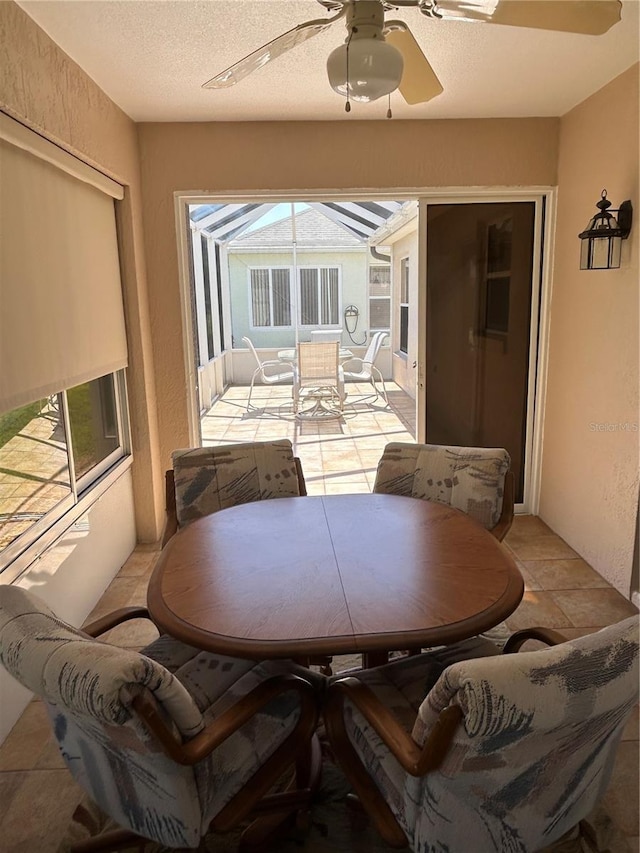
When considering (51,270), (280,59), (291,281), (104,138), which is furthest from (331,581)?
(291,281)

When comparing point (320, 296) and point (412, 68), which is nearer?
point (412, 68)

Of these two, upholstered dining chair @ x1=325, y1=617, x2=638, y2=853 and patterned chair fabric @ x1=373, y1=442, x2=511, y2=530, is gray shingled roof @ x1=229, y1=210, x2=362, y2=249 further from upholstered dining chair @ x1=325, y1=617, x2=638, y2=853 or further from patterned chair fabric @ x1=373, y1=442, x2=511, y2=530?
upholstered dining chair @ x1=325, y1=617, x2=638, y2=853

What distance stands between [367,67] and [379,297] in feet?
30.9

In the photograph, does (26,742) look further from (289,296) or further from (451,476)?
(289,296)

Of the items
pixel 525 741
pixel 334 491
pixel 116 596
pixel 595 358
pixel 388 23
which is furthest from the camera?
pixel 334 491

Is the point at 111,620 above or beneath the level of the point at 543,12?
beneath

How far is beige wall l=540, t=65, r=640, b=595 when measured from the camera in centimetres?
273

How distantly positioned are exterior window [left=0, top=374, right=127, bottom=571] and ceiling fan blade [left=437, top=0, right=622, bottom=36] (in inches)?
73.6

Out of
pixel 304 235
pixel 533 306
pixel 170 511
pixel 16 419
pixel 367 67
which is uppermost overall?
pixel 304 235

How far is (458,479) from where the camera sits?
2268mm

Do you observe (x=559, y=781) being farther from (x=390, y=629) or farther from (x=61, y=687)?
(x=61, y=687)

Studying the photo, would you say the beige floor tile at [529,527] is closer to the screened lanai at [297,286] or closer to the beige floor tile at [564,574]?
the beige floor tile at [564,574]

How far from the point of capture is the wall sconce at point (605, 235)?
2.72 metres

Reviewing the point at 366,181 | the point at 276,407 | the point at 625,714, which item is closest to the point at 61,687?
the point at 625,714
